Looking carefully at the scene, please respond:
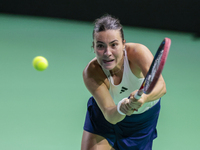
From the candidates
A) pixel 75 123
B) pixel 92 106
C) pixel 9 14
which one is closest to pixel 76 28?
pixel 9 14

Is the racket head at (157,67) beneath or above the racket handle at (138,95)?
above

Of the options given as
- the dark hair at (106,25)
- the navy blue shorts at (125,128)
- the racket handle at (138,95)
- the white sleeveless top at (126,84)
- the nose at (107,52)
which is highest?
the dark hair at (106,25)

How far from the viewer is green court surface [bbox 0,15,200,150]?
11.0 feet

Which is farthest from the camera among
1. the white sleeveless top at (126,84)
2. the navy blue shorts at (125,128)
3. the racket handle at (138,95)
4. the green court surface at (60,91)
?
the green court surface at (60,91)

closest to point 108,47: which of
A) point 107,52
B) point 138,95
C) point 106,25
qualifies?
point 107,52

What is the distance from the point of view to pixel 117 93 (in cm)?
245

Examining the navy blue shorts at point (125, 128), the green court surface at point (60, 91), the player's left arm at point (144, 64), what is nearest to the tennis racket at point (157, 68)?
the player's left arm at point (144, 64)

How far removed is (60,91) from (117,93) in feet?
6.30

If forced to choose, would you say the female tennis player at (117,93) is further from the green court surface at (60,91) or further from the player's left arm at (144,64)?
the green court surface at (60,91)

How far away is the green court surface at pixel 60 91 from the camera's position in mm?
3350

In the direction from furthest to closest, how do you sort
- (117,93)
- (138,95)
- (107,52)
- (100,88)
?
(117,93) → (100,88) → (107,52) → (138,95)

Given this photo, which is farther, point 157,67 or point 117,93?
point 117,93

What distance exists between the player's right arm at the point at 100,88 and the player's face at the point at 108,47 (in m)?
0.24

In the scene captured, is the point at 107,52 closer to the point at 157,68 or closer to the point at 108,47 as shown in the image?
the point at 108,47
